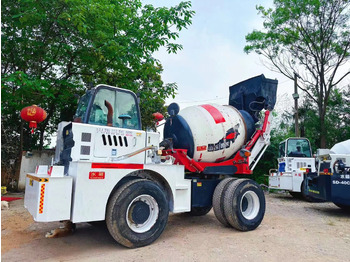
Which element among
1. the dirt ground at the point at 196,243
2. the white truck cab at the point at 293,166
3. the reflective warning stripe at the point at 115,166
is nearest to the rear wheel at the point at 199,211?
the dirt ground at the point at 196,243

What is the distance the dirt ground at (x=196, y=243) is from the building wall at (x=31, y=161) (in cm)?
436

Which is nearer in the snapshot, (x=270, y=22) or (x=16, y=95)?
(x=16, y=95)

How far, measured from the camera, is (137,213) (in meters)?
4.80

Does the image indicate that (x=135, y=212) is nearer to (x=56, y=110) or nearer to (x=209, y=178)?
(x=209, y=178)

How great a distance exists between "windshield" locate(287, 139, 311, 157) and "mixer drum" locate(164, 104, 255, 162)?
6.11 metres

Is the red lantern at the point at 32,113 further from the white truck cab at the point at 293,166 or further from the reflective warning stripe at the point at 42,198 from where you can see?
the white truck cab at the point at 293,166

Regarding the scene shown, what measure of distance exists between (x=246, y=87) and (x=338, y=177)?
11.6 feet

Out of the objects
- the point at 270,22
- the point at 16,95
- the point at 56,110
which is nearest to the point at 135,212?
the point at 16,95

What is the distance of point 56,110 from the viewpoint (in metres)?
12.9

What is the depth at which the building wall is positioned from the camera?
36.8 ft

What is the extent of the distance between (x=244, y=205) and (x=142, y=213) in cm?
262

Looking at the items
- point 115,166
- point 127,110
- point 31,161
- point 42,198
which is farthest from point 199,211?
point 31,161

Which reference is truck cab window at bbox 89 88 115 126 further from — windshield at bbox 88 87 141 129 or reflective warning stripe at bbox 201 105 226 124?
reflective warning stripe at bbox 201 105 226 124

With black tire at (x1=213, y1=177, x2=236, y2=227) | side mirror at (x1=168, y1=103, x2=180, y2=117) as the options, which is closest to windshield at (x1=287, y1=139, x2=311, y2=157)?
black tire at (x1=213, y1=177, x2=236, y2=227)
